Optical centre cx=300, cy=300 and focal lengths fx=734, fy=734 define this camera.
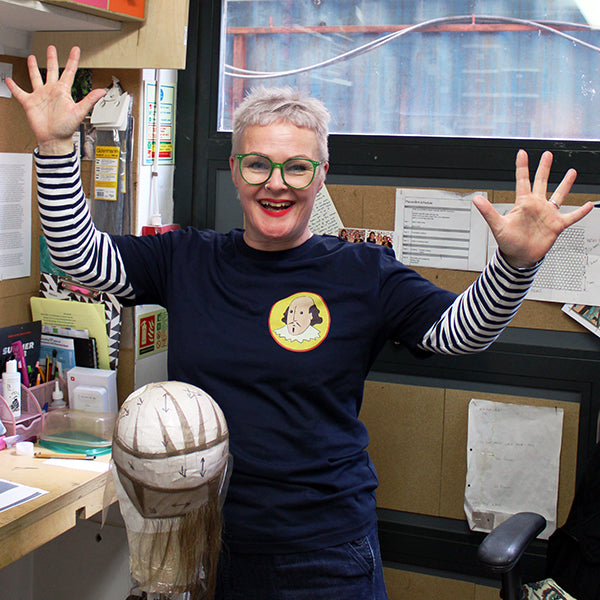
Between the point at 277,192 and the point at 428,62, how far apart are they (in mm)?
1092

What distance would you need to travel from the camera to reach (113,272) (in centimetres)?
140

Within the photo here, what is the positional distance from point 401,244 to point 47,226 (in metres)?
1.19

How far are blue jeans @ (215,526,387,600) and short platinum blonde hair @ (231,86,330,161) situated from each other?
2.40 ft

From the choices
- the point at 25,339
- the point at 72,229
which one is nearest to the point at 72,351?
the point at 25,339

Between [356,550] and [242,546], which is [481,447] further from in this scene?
[242,546]

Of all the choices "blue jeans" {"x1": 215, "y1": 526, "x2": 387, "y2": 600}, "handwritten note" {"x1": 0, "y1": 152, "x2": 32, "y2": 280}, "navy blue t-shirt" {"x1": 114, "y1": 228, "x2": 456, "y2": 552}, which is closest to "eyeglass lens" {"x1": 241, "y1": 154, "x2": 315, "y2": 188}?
"navy blue t-shirt" {"x1": 114, "y1": 228, "x2": 456, "y2": 552}

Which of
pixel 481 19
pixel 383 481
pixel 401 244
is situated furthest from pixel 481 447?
pixel 481 19

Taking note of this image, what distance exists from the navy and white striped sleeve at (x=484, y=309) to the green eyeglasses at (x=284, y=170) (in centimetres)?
36

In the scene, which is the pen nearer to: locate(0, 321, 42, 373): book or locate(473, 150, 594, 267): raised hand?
locate(0, 321, 42, 373): book

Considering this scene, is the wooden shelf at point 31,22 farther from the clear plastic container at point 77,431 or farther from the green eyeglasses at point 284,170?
the clear plastic container at point 77,431

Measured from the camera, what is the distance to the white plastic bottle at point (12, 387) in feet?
6.43

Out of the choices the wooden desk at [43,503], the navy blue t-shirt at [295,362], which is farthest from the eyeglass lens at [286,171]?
the wooden desk at [43,503]

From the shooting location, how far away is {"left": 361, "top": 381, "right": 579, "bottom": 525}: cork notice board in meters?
2.20

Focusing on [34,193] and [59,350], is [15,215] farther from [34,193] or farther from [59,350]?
[59,350]
